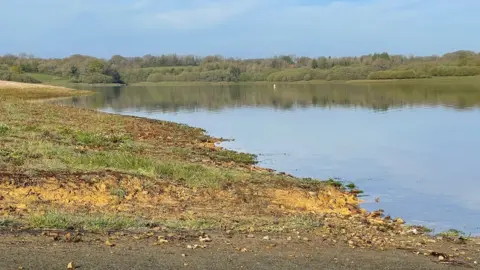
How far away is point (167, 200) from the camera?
10812 mm

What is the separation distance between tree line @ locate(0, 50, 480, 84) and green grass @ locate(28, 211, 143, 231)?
127m

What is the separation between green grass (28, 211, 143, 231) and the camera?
7.75m

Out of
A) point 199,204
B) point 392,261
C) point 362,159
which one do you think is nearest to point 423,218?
point 199,204

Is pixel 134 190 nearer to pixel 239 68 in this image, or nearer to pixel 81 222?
pixel 81 222

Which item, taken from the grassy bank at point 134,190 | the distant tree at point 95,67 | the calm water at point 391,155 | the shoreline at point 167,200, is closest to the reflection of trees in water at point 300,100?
the calm water at point 391,155

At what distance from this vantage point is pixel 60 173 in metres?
11.3

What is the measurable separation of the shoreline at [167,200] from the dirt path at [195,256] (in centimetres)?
58

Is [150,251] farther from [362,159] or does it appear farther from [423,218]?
[362,159]

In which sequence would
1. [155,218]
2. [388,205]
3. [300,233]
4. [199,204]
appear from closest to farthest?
[300,233], [155,218], [199,204], [388,205]

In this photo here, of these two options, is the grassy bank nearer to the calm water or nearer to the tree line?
the calm water

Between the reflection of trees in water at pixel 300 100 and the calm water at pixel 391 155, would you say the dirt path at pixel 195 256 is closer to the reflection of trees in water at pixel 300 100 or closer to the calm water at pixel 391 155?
the calm water at pixel 391 155

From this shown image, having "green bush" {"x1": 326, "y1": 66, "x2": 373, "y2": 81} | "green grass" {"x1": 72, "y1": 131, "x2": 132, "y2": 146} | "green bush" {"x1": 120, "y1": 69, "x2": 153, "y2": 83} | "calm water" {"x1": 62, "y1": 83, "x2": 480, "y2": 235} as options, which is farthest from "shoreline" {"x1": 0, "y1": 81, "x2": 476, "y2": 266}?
"green bush" {"x1": 120, "y1": 69, "x2": 153, "y2": 83}

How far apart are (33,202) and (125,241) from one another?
306cm

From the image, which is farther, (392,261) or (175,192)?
(175,192)
